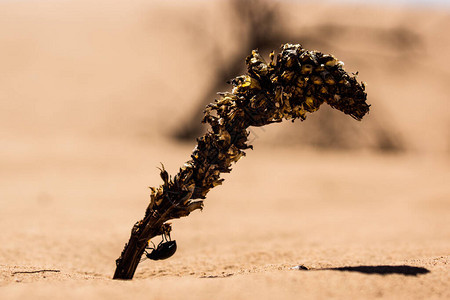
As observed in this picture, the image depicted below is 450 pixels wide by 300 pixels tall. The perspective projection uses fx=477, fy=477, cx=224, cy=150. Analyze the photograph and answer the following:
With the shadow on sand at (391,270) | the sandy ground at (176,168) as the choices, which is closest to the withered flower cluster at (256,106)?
the sandy ground at (176,168)

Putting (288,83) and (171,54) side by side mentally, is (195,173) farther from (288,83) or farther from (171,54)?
(171,54)

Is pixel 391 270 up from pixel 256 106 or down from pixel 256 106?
down

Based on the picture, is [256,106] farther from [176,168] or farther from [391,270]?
[176,168]

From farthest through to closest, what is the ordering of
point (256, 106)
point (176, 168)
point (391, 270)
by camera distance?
1. point (176, 168)
2. point (256, 106)
3. point (391, 270)

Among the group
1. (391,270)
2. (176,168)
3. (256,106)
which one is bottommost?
(391,270)

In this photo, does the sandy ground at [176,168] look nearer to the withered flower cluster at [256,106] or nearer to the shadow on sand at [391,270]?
the shadow on sand at [391,270]

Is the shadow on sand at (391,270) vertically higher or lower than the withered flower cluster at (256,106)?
lower

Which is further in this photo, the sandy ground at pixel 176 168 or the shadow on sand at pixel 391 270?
the sandy ground at pixel 176 168

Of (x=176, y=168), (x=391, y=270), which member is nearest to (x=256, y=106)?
(x=391, y=270)
